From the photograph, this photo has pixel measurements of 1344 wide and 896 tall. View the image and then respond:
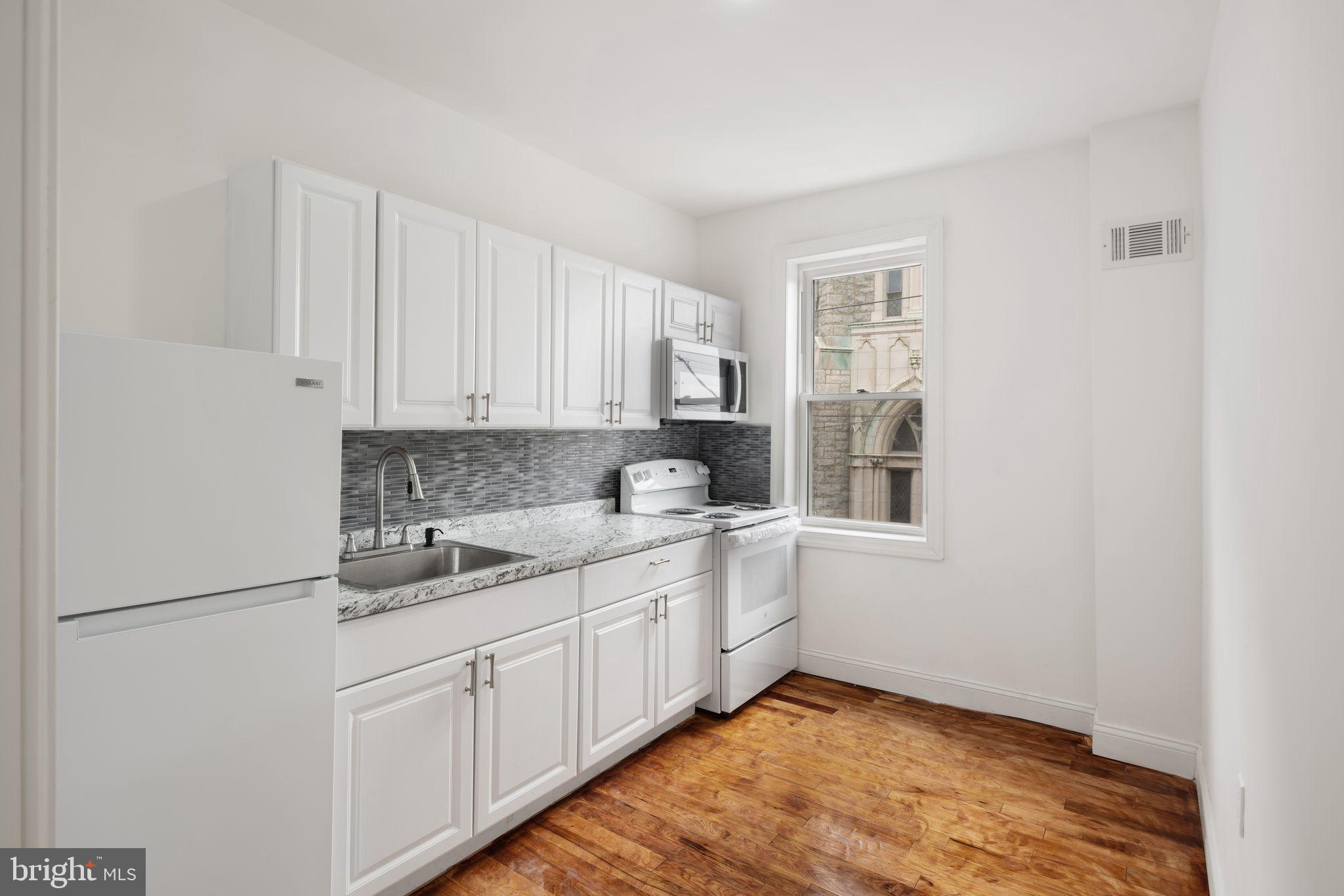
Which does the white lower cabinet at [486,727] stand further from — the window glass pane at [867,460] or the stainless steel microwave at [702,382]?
the window glass pane at [867,460]

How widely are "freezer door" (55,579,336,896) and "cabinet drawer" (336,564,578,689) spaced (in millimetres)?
111

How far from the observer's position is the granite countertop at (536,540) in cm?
182

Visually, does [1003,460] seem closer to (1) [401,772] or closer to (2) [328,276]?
(1) [401,772]

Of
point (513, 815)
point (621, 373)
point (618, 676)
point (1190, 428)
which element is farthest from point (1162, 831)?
point (621, 373)

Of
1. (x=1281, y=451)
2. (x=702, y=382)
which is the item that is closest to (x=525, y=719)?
(x=702, y=382)

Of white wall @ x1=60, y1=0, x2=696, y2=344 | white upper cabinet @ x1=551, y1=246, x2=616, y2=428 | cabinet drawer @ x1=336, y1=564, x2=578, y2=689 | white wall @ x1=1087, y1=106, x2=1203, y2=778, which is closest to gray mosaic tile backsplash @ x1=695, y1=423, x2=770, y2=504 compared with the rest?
white upper cabinet @ x1=551, y1=246, x2=616, y2=428

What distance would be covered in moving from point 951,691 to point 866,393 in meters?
1.57

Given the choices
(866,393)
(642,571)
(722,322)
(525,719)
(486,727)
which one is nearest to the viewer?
(486,727)

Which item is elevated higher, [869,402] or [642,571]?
[869,402]

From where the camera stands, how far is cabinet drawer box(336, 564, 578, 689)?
68.3 inches

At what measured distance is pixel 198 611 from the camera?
1398 millimetres

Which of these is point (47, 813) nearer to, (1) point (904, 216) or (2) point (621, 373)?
(2) point (621, 373)

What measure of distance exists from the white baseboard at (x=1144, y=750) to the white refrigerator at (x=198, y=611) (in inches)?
113

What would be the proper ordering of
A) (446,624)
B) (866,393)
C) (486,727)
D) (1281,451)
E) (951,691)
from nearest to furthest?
(1281,451)
(446,624)
(486,727)
(951,691)
(866,393)
